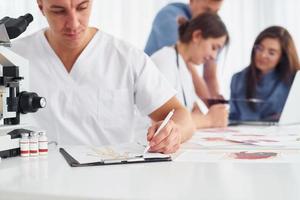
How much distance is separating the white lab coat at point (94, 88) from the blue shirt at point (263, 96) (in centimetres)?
109

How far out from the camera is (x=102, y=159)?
990mm

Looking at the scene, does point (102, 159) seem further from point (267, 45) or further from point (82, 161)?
point (267, 45)

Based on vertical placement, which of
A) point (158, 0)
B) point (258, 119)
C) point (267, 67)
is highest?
point (158, 0)

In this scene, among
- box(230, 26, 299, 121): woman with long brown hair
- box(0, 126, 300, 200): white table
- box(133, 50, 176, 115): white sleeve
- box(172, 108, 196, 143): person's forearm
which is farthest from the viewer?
box(230, 26, 299, 121): woman with long brown hair

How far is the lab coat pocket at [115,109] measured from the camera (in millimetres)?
1652

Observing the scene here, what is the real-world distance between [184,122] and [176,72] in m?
1.15

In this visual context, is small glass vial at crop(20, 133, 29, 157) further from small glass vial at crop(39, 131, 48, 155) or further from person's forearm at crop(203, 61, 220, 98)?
person's forearm at crop(203, 61, 220, 98)

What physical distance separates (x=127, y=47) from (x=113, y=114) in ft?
0.89

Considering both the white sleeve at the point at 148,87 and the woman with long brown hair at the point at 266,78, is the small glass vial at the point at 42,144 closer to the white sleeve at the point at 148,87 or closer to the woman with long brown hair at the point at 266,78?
the white sleeve at the point at 148,87

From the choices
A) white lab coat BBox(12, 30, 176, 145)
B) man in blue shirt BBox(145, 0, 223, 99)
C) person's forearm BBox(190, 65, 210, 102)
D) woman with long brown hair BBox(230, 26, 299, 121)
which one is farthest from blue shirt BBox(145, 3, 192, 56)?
white lab coat BBox(12, 30, 176, 145)

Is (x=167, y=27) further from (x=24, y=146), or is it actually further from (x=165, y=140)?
(x=24, y=146)

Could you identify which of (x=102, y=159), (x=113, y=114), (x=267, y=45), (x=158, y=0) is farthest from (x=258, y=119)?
(x=102, y=159)

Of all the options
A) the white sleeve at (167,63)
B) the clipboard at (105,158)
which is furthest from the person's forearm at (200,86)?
the clipboard at (105,158)

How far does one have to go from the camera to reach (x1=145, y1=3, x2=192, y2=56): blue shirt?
2655mm
